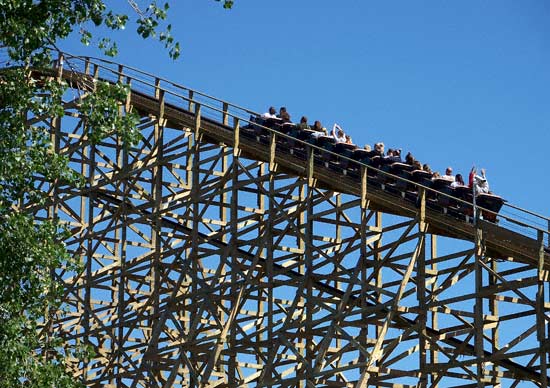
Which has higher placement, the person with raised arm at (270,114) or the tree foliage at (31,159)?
the person with raised arm at (270,114)

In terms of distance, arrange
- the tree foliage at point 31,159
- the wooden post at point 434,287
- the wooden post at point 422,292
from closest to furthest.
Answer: the tree foliage at point 31,159
the wooden post at point 422,292
the wooden post at point 434,287

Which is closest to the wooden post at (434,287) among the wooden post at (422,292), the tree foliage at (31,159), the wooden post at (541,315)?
the wooden post at (422,292)

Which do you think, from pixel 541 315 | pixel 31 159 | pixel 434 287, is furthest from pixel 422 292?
pixel 31 159

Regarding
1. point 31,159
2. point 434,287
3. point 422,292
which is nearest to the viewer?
point 31,159

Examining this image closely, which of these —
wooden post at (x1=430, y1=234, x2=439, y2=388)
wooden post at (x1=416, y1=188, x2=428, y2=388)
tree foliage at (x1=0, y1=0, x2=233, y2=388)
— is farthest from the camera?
wooden post at (x1=430, y1=234, x2=439, y2=388)

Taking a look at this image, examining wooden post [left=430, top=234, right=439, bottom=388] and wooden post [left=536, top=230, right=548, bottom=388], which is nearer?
wooden post [left=536, top=230, right=548, bottom=388]

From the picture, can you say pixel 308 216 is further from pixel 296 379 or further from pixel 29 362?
pixel 29 362

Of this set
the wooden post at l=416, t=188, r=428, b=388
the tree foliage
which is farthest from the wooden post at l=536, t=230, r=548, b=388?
the tree foliage

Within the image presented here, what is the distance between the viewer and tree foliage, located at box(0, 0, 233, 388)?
17672 mm

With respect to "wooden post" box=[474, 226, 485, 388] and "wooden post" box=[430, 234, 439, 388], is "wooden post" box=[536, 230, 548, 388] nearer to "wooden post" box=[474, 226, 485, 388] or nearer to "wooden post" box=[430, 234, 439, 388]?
"wooden post" box=[474, 226, 485, 388]

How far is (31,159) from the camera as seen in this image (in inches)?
714

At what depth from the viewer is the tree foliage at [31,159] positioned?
58.0 ft

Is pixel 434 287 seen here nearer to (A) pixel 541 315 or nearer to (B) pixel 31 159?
(A) pixel 541 315

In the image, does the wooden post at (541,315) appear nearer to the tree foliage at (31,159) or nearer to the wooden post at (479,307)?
the wooden post at (479,307)
